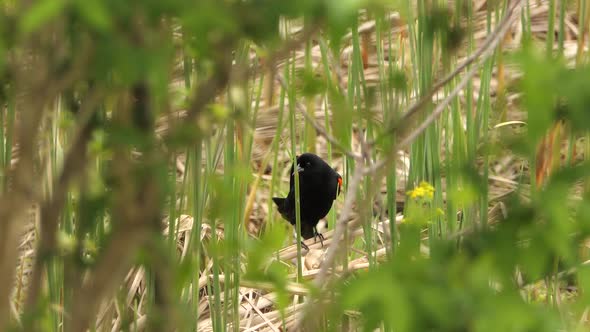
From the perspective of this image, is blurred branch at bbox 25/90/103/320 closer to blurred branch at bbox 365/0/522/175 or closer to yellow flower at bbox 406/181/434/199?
blurred branch at bbox 365/0/522/175

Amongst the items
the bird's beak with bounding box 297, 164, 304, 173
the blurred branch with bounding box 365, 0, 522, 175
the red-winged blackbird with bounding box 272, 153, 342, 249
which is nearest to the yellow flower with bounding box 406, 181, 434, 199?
the blurred branch with bounding box 365, 0, 522, 175

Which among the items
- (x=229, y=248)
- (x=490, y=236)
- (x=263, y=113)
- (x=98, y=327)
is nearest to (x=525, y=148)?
(x=490, y=236)

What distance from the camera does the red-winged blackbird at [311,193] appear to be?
186 inches

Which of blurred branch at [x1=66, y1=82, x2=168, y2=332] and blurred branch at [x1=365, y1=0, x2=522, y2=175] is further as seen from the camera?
blurred branch at [x1=365, y1=0, x2=522, y2=175]

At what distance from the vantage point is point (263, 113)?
4.22m

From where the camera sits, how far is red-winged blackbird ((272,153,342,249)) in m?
4.72

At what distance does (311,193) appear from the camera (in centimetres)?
503

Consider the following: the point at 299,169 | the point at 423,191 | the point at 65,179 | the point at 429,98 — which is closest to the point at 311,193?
the point at 299,169

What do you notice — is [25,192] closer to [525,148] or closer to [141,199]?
[141,199]

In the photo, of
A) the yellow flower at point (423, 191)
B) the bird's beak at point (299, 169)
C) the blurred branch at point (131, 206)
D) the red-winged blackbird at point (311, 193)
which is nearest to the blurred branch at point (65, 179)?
the blurred branch at point (131, 206)

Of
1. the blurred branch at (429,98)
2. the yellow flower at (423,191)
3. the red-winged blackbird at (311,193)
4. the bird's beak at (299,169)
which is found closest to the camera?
the blurred branch at (429,98)

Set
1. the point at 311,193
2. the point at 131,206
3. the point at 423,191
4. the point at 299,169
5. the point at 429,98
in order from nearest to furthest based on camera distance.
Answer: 1. the point at 131,206
2. the point at 429,98
3. the point at 423,191
4. the point at 299,169
5. the point at 311,193

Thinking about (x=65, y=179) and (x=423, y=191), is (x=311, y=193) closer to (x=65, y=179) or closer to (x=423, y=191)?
(x=423, y=191)

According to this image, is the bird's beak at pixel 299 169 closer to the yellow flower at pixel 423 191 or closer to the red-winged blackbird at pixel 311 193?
the red-winged blackbird at pixel 311 193
